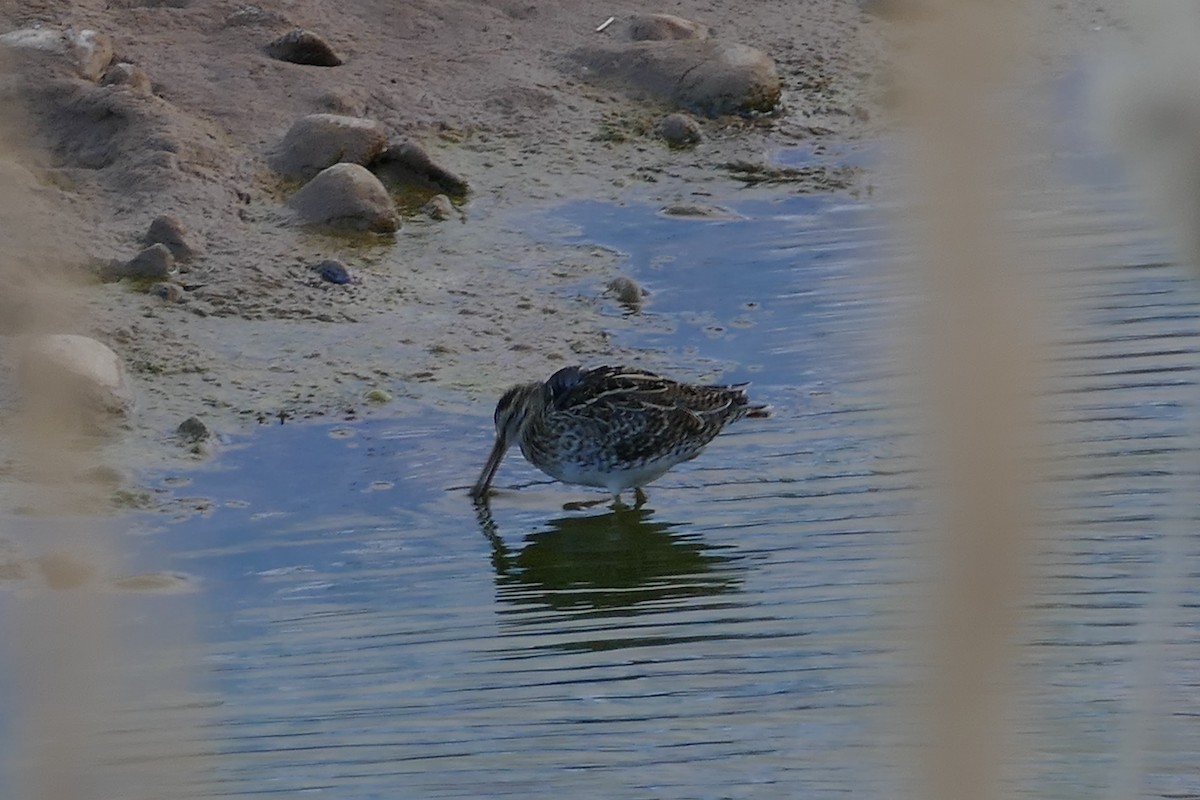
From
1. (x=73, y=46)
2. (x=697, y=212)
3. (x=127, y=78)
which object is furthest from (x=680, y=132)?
(x=73, y=46)

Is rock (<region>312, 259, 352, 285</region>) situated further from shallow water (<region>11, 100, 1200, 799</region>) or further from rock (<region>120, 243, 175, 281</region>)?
shallow water (<region>11, 100, 1200, 799</region>)

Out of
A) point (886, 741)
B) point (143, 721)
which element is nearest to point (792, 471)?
point (143, 721)

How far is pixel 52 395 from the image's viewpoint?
0.86m

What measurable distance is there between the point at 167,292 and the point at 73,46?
2073 millimetres

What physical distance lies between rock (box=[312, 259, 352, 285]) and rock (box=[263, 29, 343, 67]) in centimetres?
211

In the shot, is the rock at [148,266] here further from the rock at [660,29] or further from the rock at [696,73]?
the rock at [660,29]

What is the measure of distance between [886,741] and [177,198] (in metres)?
7.11

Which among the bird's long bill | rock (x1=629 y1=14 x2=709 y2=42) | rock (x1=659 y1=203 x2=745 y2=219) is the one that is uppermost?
rock (x1=629 y1=14 x2=709 y2=42)

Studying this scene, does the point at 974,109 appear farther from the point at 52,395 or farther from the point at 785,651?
the point at 785,651

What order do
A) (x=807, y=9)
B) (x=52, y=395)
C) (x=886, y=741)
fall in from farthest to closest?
(x=807, y=9) → (x=886, y=741) → (x=52, y=395)

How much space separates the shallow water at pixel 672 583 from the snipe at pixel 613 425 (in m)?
0.12

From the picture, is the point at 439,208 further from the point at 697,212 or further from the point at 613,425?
the point at 613,425

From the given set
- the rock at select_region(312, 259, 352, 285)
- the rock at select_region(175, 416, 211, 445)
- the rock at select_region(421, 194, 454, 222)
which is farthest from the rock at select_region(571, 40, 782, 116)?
the rock at select_region(175, 416, 211, 445)

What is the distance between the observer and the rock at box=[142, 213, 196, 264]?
7371 millimetres
